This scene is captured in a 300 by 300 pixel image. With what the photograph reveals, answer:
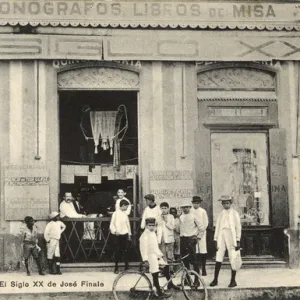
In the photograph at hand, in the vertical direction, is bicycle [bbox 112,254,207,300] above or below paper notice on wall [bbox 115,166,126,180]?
below

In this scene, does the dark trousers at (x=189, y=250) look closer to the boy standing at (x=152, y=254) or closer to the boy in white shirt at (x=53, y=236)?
the boy standing at (x=152, y=254)

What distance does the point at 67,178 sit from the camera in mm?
13531

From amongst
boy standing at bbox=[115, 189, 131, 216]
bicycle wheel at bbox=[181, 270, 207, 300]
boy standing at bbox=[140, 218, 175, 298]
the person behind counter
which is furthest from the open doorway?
bicycle wheel at bbox=[181, 270, 207, 300]

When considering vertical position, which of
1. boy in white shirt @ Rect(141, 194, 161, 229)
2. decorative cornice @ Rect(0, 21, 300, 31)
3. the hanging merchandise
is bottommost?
boy in white shirt @ Rect(141, 194, 161, 229)

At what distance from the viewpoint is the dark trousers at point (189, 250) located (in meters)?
11.0

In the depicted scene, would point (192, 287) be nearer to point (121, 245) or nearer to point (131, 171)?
point (121, 245)

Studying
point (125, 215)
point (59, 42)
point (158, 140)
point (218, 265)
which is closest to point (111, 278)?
point (125, 215)

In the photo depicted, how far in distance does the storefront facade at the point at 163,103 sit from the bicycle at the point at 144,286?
3034 mm

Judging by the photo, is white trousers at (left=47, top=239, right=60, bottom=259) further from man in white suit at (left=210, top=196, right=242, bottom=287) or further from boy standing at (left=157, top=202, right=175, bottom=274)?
man in white suit at (left=210, top=196, right=242, bottom=287)

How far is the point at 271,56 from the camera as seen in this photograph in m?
13.6

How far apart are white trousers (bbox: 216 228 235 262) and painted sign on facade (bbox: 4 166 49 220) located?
12.4ft

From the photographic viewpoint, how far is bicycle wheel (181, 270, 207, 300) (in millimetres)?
10188

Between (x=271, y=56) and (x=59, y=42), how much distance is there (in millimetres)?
4598

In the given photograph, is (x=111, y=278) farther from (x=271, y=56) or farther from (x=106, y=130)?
(x=271, y=56)
